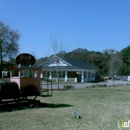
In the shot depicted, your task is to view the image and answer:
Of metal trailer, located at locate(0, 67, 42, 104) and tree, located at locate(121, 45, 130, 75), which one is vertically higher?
tree, located at locate(121, 45, 130, 75)

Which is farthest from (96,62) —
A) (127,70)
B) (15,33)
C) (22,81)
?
(22,81)

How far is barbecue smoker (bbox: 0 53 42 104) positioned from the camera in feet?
35.4

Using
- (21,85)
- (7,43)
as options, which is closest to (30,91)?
(21,85)

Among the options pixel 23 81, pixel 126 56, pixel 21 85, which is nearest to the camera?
pixel 21 85

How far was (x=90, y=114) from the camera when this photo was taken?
9.27 m

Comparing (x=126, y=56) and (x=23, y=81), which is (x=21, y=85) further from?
(x=126, y=56)

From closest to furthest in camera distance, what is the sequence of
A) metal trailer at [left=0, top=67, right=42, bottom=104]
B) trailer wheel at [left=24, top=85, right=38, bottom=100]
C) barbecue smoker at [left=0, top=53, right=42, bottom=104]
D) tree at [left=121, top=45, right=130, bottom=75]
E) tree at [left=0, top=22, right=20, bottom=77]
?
metal trailer at [left=0, top=67, right=42, bottom=104]
barbecue smoker at [left=0, top=53, right=42, bottom=104]
trailer wheel at [left=24, top=85, right=38, bottom=100]
tree at [left=0, top=22, right=20, bottom=77]
tree at [left=121, top=45, right=130, bottom=75]

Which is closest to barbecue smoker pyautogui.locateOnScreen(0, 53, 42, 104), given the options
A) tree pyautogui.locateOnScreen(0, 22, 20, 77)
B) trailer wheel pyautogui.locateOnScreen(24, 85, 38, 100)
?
trailer wheel pyautogui.locateOnScreen(24, 85, 38, 100)

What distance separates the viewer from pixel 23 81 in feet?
38.0

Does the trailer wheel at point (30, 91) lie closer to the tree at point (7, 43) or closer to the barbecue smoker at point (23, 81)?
the barbecue smoker at point (23, 81)

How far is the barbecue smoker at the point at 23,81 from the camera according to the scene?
10.8m

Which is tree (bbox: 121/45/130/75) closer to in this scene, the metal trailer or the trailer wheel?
the metal trailer

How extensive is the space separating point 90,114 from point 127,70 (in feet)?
227

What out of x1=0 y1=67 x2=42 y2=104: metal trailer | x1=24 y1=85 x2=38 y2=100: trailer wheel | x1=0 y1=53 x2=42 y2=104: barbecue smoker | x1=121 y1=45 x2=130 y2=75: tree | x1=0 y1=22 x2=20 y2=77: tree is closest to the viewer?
x1=0 y1=67 x2=42 y2=104: metal trailer
